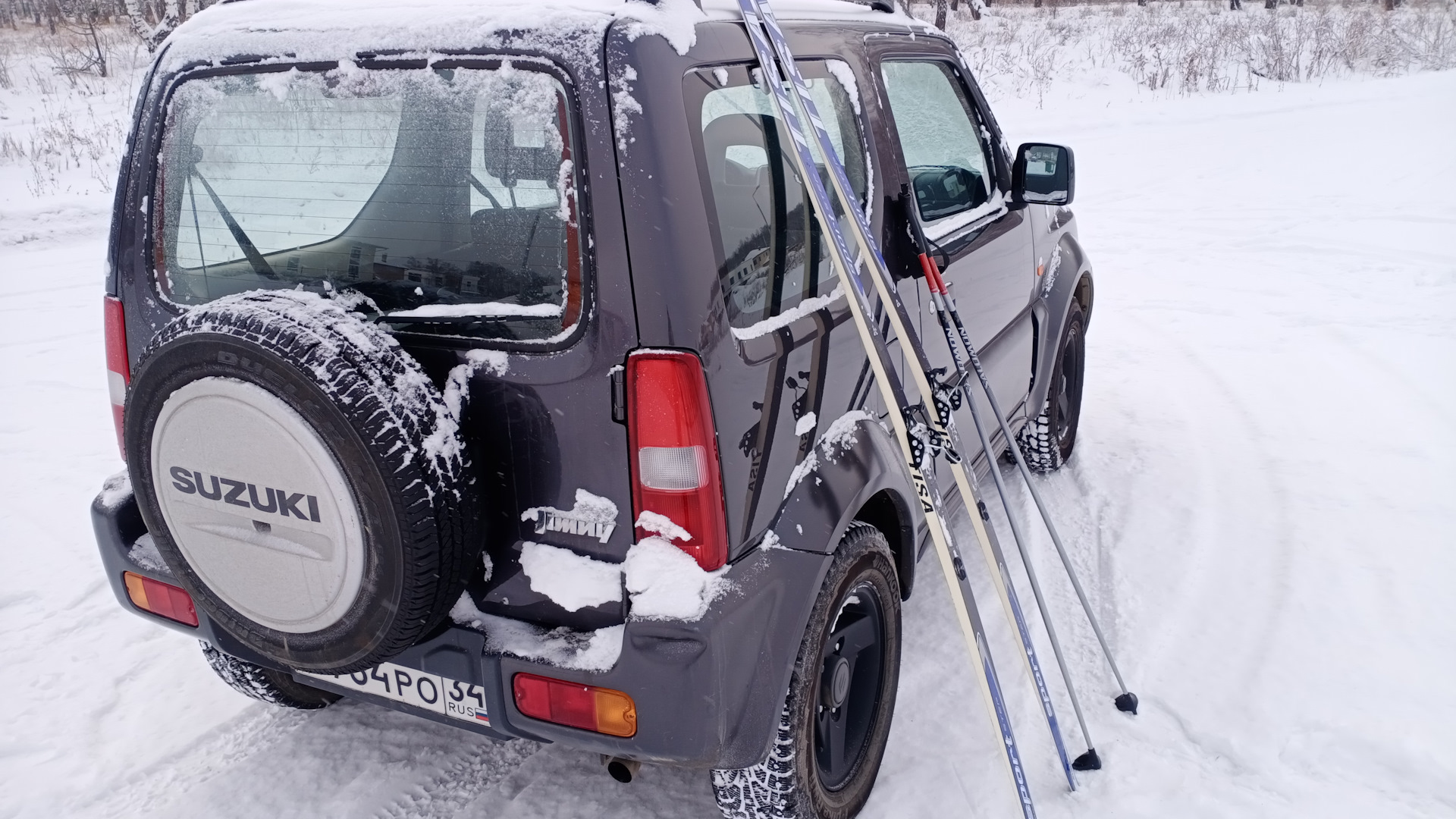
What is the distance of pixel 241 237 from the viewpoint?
2102 mm

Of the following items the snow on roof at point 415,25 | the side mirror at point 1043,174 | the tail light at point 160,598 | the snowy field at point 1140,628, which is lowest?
the snowy field at point 1140,628

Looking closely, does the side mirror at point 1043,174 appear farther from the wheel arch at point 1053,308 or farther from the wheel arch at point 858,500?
the wheel arch at point 858,500

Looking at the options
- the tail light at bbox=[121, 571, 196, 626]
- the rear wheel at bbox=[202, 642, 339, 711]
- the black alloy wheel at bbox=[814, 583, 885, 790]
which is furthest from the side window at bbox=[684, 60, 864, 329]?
the rear wheel at bbox=[202, 642, 339, 711]

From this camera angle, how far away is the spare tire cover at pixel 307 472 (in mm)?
1641

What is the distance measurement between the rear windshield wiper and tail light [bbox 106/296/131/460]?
386 mm

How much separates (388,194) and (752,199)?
28.7 inches

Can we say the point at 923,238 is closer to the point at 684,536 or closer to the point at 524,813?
the point at 684,536

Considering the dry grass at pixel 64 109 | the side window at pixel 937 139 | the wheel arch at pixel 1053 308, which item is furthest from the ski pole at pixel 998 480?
the dry grass at pixel 64 109

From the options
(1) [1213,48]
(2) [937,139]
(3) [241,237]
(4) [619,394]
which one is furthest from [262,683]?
(1) [1213,48]

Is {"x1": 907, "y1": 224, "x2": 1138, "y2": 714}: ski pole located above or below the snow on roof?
below

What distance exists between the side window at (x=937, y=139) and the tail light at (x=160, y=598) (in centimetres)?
204

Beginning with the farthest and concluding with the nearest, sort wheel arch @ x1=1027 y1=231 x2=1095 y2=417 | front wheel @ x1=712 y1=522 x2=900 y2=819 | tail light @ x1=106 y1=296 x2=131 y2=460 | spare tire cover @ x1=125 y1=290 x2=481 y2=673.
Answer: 1. wheel arch @ x1=1027 y1=231 x2=1095 y2=417
2. tail light @ x1=106 y1=296 x2=131 y2=460
3. front wheel @ x1=712 y1=522 x2=900 y2=819
4. spare tire cover @ x1=125 y1=290 x2=481 y2=673

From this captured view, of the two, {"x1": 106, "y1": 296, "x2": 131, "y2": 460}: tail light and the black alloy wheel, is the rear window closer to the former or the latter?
{"x1": 106, "y1": 296, "x2": 131, "y2": 460}: tail light

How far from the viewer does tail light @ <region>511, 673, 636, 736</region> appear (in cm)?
177
